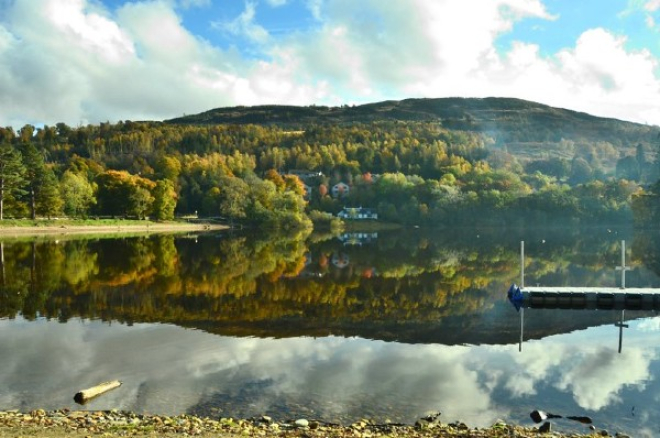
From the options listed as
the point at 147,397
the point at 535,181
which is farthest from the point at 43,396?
the point at 535,181

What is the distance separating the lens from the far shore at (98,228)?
75.8 meters

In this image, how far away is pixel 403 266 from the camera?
45906mm

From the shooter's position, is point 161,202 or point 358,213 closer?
point 161,202

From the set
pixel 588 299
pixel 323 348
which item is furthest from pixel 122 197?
pixel 323 348

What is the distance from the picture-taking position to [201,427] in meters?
11.6

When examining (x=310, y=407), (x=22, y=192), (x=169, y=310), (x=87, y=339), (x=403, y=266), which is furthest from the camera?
(x=22, y=192)

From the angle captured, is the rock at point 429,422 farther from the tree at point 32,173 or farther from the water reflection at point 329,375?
the tree at point 32,173

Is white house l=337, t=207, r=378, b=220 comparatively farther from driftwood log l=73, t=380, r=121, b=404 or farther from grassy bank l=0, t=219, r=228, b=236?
driftwood log l=73, t=380, r=121, b=404

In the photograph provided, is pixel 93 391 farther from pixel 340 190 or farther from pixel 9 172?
pixel 340 190

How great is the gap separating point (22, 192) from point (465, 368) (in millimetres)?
79119

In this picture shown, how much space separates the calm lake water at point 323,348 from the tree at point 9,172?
43.2m

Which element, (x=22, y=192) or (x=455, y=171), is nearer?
(x=22, y=192)

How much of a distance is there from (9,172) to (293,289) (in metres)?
62.4

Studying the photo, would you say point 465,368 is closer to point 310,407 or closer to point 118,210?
point 310,407
